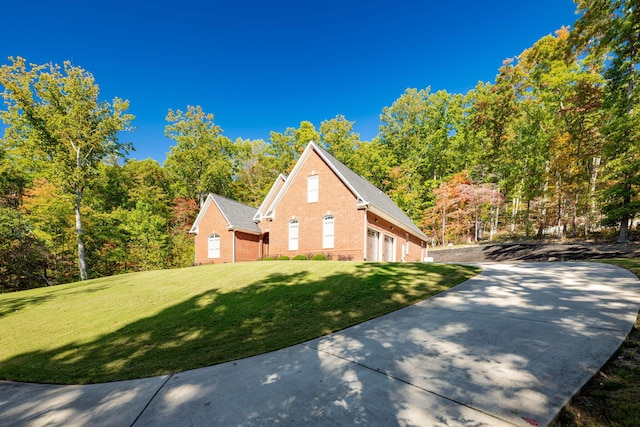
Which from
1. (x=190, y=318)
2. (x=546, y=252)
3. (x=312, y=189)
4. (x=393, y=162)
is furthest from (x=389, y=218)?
(x=393, y=162)

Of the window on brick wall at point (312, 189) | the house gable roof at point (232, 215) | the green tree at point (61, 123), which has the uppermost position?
the green tree at point (61, 123)

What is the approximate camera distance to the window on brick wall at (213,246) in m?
24.2

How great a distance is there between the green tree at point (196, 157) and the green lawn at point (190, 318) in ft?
91.6

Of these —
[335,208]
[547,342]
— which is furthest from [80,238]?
[547,342]

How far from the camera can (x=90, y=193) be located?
28.0 m

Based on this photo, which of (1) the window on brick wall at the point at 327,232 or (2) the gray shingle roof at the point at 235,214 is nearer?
(1) the window on brick wall at the point at 327,232

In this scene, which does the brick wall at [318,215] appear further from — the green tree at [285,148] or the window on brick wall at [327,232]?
the green tree at [285,148]

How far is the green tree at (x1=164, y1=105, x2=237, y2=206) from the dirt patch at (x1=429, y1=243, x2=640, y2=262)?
31.9m

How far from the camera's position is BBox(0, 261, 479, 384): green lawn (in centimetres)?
464

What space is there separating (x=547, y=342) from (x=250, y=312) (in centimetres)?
613

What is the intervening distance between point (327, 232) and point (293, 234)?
2.91 metres

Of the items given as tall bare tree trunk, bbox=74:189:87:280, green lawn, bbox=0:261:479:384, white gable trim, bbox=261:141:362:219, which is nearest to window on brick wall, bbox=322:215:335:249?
white gable trim, bbox=261:141:362:219

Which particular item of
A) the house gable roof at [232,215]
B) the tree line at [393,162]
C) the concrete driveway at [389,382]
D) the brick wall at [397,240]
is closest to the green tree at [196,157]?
the tree line at [393,162]

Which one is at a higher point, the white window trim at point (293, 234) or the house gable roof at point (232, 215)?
the house gable roof at point (232, 215)
